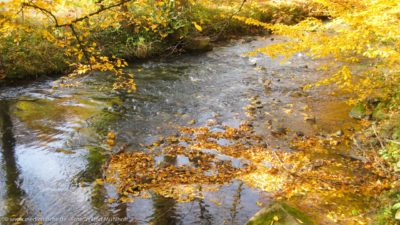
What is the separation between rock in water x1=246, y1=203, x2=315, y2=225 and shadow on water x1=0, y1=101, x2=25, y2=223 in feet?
11.9

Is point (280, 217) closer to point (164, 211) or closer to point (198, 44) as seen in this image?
point (164, 211)

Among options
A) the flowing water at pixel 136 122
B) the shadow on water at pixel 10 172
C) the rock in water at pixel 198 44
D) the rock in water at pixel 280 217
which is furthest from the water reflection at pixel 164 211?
the rock in water at pixel 198 44

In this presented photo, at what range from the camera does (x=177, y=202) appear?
5.55 metres

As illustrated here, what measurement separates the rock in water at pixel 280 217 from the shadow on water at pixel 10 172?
3619 millimetres

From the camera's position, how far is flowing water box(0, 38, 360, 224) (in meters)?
5.43

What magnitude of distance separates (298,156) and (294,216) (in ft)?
9.09

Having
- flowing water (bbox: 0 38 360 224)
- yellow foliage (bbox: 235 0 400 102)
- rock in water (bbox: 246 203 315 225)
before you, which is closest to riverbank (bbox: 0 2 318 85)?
flowing water (bbox: 0 38 360 224)

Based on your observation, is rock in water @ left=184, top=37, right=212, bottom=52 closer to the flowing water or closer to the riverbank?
the riverbank

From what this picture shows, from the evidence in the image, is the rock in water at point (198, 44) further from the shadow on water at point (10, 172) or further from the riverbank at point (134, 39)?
the shadow on water at point (10, 172)

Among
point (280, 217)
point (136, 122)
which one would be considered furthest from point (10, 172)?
point (280, 217)

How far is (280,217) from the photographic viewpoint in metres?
4.25

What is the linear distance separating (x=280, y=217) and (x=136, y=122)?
17.8ft

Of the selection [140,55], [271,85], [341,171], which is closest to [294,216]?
[341,171]

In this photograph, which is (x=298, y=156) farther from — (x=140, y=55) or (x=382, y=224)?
(x=140, y=55)
